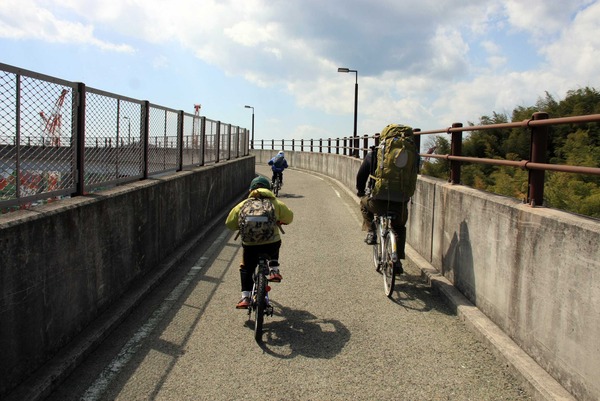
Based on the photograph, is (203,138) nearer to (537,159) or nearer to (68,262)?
(68,262)

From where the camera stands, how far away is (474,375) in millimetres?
4156

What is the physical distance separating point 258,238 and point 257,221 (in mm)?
182

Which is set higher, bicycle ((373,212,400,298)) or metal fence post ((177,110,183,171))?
metal fence post ((177,110,183,171))

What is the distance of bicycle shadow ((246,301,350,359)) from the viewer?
4.64m

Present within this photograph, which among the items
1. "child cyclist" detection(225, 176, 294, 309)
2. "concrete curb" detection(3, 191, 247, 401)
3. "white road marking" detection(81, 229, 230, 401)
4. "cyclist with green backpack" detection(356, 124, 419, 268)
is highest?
"cyclist with green backpack" detection(356, 124, 419, 268)

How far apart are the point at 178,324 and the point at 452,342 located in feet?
8.53

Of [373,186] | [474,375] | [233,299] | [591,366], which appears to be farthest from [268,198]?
[591,366]

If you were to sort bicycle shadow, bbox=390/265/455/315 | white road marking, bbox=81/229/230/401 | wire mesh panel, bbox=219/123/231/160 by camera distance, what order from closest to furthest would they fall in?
white road marking, bbox=81/229/230/401
bicycle shadow, bbox=390/265/455/315
wire mesh panel, bbox=219/123/231/160

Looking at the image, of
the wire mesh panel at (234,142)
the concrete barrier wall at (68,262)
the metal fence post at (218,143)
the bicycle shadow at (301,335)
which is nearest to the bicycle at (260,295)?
the bicycle shadow at (301,335)

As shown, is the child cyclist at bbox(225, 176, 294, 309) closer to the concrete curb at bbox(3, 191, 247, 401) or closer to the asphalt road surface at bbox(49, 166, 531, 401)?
the asphalt road surface at bbox(49, 166, 531, 401)

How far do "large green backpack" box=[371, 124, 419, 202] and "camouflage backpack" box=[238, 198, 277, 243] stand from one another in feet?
6.23

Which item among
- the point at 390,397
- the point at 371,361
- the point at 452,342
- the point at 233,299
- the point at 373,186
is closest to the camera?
the point at 390,397

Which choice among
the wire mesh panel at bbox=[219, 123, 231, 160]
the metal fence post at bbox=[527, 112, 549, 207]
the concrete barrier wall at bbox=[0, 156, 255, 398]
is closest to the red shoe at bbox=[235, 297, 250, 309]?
the concrete barrier wall at bbox=[0, 156, 255, 398]

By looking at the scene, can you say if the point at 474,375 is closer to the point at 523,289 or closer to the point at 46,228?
the point at 523,289
